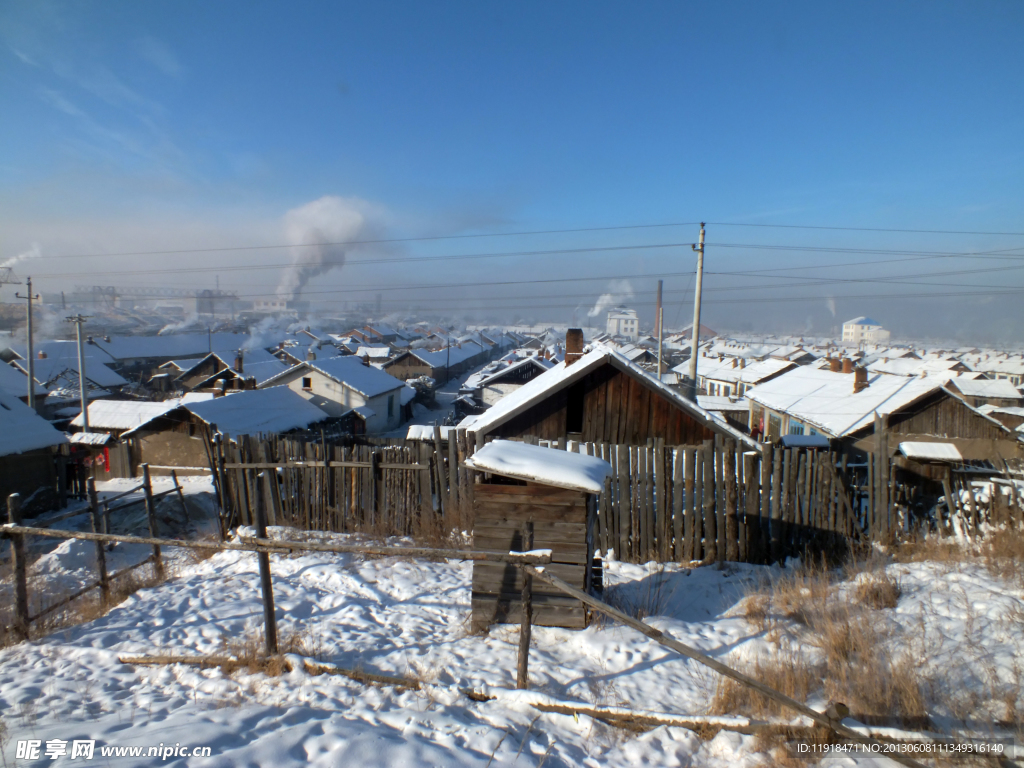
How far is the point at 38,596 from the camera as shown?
607 centimetres

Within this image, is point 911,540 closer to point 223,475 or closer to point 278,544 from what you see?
point 278,544

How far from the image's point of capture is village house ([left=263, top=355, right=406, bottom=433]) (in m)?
34.3

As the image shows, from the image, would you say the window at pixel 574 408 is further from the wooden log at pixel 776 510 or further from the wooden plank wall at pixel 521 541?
the wooden plank wall at pixel 521 541

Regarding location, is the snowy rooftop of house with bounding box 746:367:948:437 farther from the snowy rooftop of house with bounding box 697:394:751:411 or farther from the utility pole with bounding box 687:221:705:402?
the utility pole with bounding box 687:221:705:402

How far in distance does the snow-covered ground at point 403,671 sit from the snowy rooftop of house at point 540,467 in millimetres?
1336

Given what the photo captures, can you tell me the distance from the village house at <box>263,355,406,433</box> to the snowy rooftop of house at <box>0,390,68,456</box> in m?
15.7

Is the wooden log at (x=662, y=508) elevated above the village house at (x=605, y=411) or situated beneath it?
situated beneath

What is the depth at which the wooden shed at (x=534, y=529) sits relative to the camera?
5.02 meters

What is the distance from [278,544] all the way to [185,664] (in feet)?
4.36

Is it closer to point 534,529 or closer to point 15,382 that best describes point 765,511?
point 534,529

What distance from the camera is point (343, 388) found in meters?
34.5

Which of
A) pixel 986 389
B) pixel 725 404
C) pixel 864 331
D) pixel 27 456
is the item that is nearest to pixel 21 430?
pixel 27 456

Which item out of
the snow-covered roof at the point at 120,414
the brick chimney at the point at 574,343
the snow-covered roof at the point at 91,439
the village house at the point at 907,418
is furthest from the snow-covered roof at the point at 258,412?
the village house at the point at 907,418

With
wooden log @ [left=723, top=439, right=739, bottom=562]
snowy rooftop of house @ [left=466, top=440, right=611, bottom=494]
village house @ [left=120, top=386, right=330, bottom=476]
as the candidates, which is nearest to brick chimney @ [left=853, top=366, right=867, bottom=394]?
wooden log @ [left=723, top=439, right=739, bottom=562]
